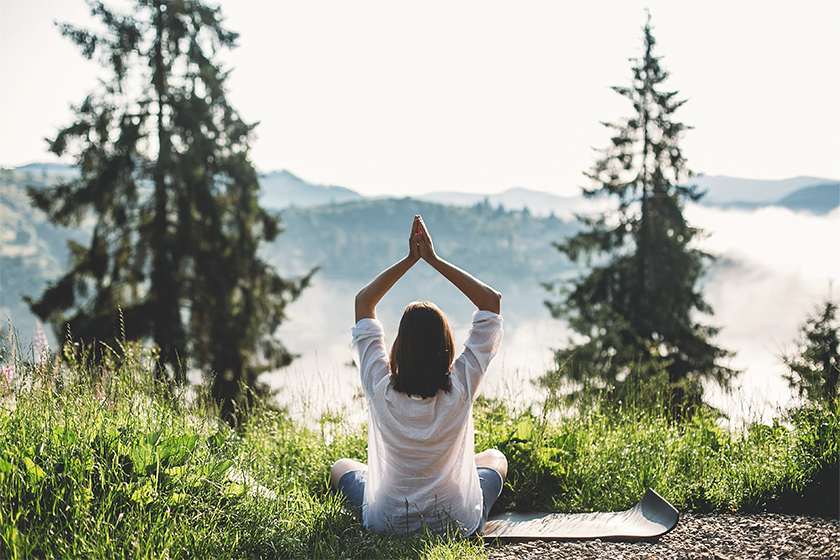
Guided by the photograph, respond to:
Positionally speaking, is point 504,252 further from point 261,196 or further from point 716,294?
point 261,196

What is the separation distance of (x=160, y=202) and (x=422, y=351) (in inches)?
444

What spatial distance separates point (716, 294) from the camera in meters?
89.1

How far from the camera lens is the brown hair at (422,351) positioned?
2.37m

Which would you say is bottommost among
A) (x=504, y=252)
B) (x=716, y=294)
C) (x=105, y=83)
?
(x=716, y=294)

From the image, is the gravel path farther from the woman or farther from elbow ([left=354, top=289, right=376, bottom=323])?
elbow ([left=354, top=289, right=376, bottom=323])

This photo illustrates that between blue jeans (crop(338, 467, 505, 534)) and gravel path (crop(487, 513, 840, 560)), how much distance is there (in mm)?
216

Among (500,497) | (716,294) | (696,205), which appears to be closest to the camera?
(500,497)

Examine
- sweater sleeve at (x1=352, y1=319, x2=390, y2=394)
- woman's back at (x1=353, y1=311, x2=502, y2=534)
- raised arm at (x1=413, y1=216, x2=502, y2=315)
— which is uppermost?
raised arm at (x1=413, y1=216, x2=502, y2=315)

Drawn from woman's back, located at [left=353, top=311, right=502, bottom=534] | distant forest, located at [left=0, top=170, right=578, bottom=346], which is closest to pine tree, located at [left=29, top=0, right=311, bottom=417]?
woman's back, located at [left=353, top=311, right=502, bottom=534]

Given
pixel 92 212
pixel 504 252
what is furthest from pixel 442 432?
pixel 504 252

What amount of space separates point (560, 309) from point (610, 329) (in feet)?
6.55

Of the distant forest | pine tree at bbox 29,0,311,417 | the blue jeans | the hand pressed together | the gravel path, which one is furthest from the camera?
the distant forest

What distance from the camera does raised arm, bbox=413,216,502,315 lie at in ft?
8.28

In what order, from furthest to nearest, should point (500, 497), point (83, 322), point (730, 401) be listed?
1. point (83, 322)
2. point (730, 401)
3. point (500, 497)
